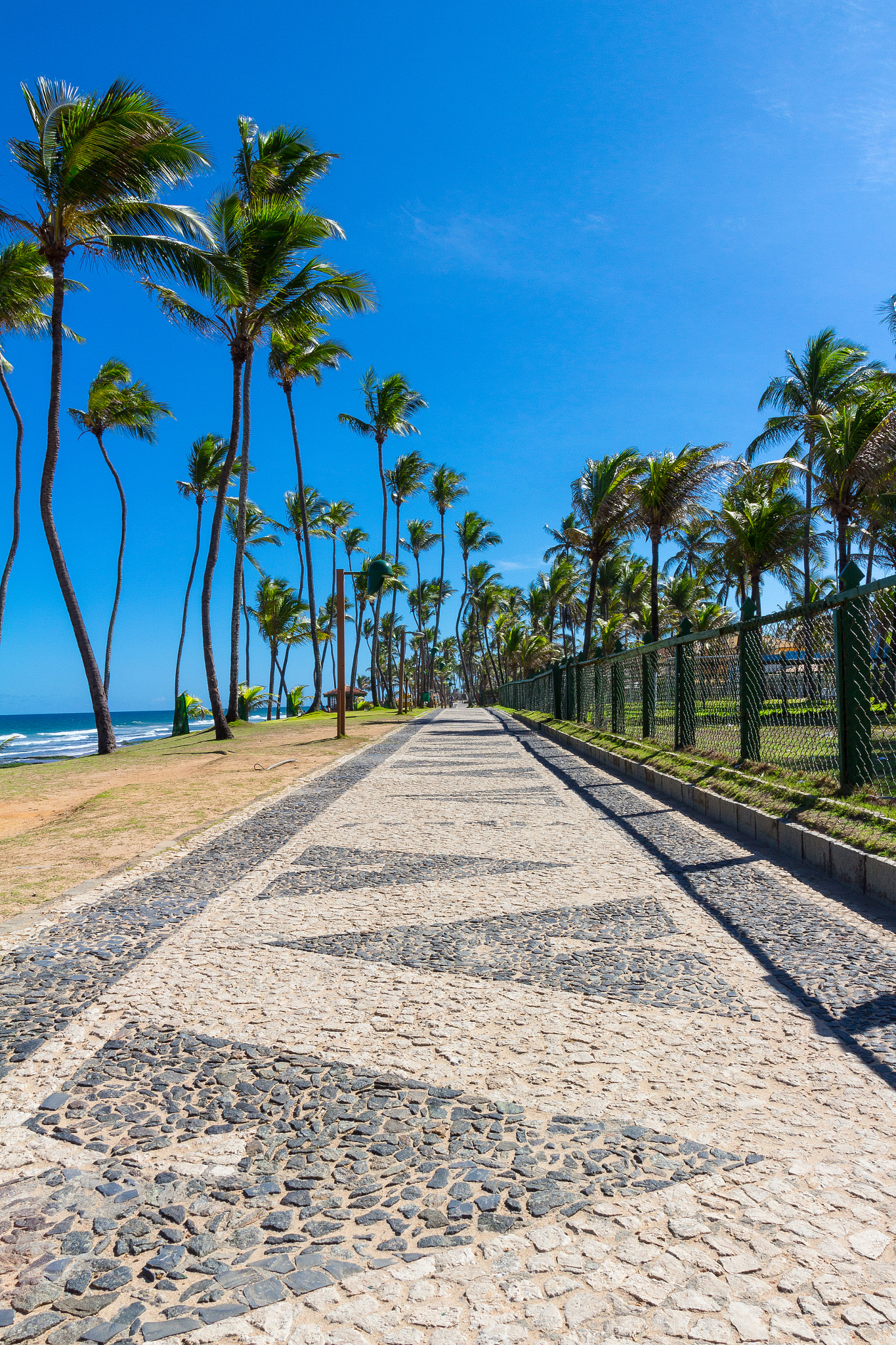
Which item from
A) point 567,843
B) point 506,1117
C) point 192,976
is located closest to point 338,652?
point 567,843

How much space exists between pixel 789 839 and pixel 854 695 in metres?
1.11

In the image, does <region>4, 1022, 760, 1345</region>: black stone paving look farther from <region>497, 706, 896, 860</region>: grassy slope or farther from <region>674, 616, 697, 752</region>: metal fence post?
<region>674, 616, 697, 752</region>: metal fence post

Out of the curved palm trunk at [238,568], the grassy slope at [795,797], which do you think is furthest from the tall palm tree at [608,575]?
the grassy slope at [795,797]

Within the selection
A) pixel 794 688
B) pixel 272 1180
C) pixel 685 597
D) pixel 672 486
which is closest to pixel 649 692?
pixel 794 688

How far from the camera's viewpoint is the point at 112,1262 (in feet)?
4.82

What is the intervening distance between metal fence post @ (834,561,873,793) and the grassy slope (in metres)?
0.23

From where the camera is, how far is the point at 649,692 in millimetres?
10680

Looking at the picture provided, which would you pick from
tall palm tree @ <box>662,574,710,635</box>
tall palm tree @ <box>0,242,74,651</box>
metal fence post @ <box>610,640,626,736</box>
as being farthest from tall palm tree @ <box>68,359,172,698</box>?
tall palm tree @ <box>662,574,710,635</box>

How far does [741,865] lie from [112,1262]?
3886mm

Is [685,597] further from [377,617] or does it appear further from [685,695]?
[685,695]

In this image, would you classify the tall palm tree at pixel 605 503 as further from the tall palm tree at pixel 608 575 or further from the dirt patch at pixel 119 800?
the tall palm tree at pixel 608 575

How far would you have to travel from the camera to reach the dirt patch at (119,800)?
475 centimetres

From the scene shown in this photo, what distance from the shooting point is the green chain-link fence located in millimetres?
5113

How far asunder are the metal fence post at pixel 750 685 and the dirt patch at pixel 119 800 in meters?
4.60
